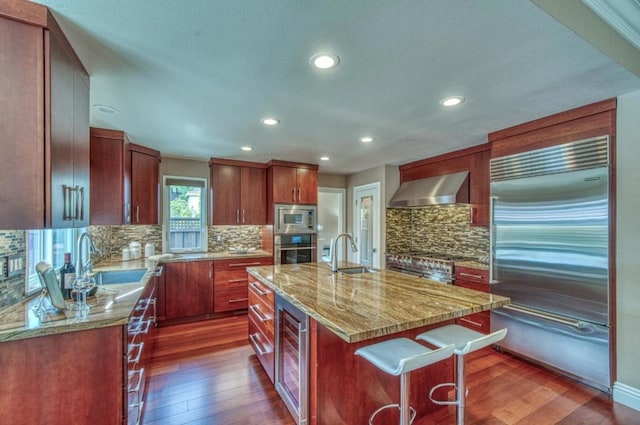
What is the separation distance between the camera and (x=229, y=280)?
416cm

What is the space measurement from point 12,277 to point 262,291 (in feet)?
5.41

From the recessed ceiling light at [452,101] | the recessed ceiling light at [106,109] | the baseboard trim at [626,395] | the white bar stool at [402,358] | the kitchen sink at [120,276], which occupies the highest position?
the recessed ceiling light at [106,109]

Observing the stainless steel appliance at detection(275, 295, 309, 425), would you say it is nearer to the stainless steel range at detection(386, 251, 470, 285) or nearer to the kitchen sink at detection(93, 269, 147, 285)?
the kitchen sink at detection(93, 269, 147, 285)

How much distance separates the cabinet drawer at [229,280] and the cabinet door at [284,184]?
4.13ft

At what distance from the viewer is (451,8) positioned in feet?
4.15

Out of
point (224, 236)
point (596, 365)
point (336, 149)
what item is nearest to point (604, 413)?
point (596, 365)

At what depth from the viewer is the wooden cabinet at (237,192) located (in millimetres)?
4473

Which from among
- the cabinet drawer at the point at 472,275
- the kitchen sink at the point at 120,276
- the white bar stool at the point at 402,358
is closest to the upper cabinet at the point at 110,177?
the kitchen sink at the point at 120,276

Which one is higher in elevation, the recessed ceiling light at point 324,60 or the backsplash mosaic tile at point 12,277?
the recessed ceiling light at point 324,60

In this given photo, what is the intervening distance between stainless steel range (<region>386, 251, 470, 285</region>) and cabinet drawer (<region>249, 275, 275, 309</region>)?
234cm

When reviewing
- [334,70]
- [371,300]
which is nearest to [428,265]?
[371,300]

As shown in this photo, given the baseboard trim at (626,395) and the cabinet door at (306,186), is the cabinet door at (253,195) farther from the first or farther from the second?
the baseboard trim at (626,395)

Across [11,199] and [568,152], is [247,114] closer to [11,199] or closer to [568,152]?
[11,199]

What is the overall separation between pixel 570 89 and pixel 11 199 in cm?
343
